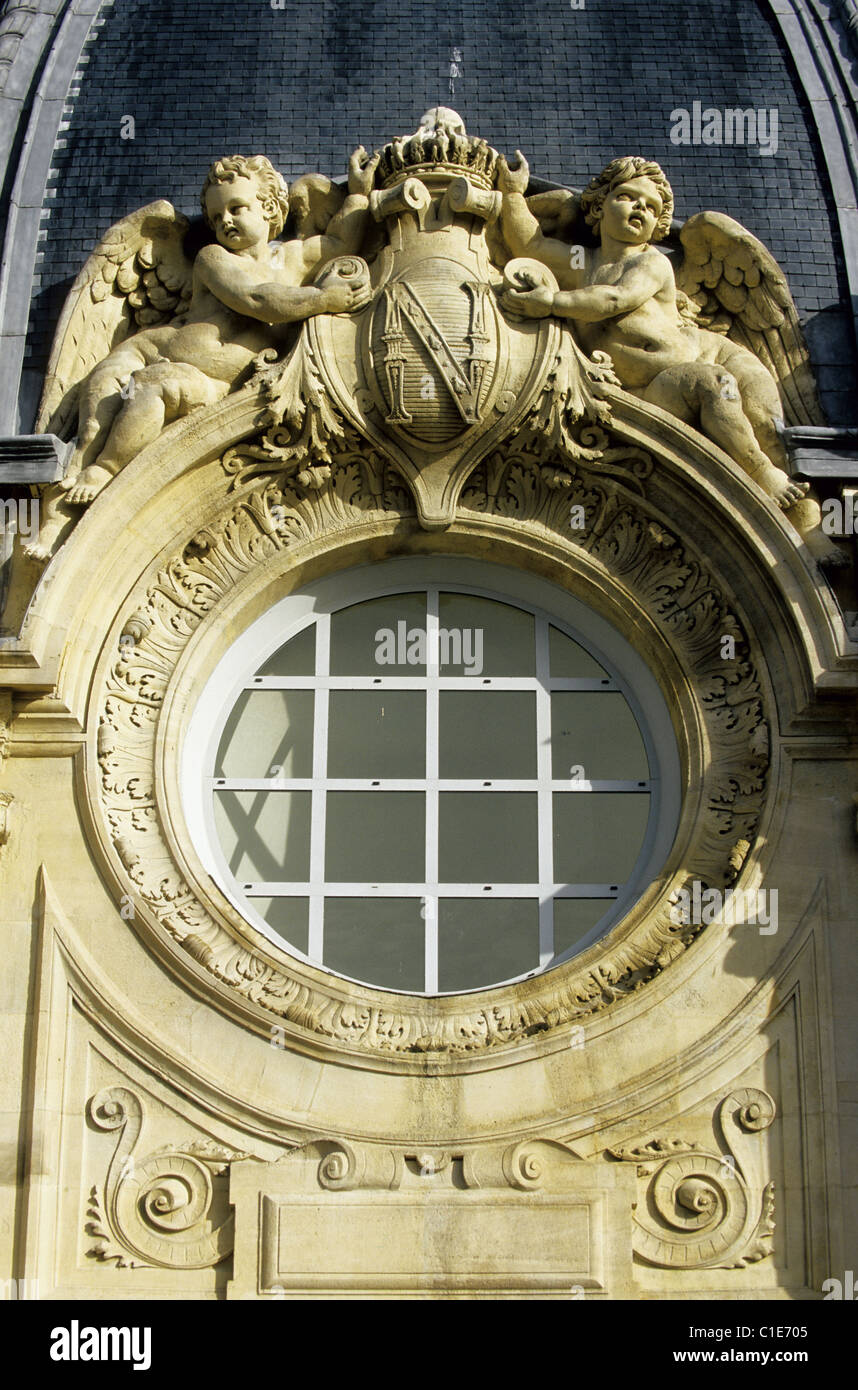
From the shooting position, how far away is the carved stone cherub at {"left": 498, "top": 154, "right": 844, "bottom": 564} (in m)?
13.6

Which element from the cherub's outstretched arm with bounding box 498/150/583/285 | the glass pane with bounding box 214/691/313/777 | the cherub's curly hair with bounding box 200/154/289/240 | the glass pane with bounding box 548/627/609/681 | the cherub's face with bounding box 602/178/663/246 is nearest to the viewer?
the glass pane with bounding box 214/691/313/777

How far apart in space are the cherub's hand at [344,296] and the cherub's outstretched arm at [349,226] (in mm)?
429

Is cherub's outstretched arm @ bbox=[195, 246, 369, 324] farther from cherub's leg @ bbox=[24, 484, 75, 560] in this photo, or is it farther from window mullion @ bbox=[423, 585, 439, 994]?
window mullion @ bbox=[423, 585, 439, 994]

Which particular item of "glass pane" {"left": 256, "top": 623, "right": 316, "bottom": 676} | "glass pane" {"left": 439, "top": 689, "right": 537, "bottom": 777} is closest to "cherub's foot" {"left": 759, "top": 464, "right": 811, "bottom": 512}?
"glass pane" {"left": 439, "top": 689, "right": 537, "bottom": 777}

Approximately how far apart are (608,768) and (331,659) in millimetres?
1995

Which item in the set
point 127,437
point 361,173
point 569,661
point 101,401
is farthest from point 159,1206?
point 361,173

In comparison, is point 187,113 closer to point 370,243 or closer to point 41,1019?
point 370,243

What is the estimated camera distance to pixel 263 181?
14.4 metres

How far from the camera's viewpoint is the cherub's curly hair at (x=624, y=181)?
47.0ft

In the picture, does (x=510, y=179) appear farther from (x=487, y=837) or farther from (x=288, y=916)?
(x=288, y=916)

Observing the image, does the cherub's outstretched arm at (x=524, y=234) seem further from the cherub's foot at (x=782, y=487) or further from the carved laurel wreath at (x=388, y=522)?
the cherub's foot at (x=782, y=487)

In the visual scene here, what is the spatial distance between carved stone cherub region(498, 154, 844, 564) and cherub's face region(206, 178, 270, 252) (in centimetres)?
167

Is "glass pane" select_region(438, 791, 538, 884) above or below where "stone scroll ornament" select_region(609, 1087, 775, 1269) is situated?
above

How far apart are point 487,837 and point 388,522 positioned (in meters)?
2.20
